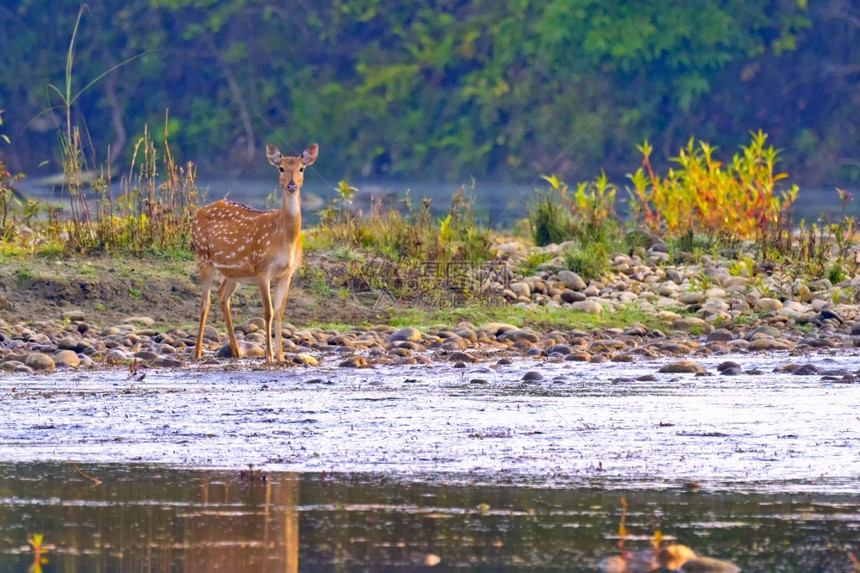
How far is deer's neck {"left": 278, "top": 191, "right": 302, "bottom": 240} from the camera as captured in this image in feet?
32.9

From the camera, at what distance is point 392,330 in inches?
436

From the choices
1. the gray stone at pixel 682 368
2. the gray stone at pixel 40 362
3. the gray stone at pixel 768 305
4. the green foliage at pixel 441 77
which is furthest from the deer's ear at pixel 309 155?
the green foliage at pixel 441 77

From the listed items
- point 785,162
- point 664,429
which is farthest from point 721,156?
point 664,429

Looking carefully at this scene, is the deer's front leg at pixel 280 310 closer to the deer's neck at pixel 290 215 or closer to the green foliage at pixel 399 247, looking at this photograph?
the deer's neck at pixel 290 215

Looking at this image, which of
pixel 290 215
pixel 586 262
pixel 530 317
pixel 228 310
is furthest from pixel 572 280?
pixel 228 310

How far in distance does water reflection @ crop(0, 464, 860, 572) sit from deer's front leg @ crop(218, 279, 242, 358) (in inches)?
163

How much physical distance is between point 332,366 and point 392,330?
163 cm

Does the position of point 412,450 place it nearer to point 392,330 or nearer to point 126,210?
point 392,330

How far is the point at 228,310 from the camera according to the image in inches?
402

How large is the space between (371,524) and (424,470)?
0.92 metres

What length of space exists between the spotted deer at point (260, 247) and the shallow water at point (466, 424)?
921 mm

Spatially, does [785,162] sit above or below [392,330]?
above

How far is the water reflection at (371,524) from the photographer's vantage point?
4562 millimetres

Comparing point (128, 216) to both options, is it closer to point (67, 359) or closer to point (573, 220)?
point (67, 359)
